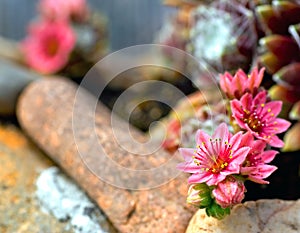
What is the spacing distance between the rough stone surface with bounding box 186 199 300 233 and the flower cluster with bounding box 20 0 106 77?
89 centimetres

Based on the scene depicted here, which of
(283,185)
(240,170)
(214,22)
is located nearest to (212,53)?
(214,22)

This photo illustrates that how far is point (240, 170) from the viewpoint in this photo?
730 millimetres

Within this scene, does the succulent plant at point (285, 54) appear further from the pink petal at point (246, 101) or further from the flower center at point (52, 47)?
the flower center at point (52, 47)

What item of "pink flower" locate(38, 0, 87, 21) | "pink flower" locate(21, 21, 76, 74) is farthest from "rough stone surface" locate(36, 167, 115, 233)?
"pink flower" locate(38, 0, 87, 21)

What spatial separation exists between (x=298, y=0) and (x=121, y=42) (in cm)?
125

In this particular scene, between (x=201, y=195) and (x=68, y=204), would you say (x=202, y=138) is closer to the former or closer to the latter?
(x=201, y=195)

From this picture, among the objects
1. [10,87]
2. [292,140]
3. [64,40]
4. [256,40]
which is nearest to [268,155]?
[292,140]

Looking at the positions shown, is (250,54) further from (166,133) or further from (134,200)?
(134,200)

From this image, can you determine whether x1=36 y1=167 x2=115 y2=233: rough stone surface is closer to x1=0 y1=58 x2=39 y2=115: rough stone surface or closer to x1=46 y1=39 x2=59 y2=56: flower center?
x1=0 y1=58 x2=39 y2=115: rough stone surface

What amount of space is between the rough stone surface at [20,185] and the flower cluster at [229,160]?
0.98 feet

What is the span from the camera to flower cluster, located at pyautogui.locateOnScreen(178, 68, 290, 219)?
714 mm

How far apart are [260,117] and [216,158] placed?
118 millimetres

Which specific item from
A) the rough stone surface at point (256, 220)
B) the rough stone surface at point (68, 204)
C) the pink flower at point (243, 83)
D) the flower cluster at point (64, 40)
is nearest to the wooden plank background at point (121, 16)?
the flower cluster at point (64, 40)

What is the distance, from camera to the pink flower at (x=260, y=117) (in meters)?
0.79
